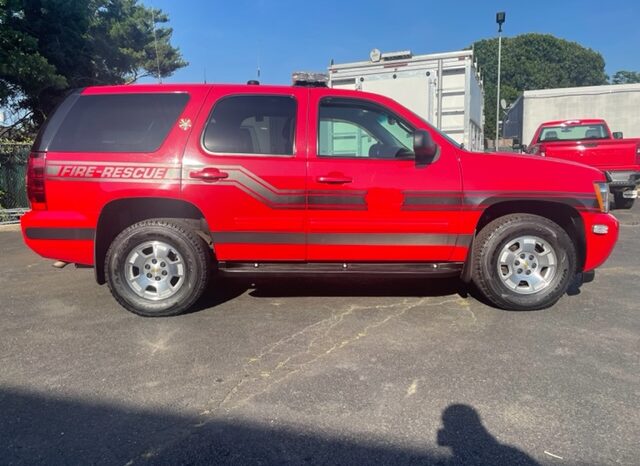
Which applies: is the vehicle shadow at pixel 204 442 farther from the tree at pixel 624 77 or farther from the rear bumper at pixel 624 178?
the tree at pixel 624 77

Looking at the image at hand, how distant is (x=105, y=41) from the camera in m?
14.8

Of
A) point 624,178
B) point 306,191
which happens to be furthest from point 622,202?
point 306,191

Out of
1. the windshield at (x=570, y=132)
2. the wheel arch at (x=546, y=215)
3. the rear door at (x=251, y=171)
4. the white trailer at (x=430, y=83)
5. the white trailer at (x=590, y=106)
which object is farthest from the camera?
the white trailer at (x=590, y=106)

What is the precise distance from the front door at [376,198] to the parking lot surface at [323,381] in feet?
1.92

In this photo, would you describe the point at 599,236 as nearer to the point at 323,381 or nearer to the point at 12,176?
the point at 323,381

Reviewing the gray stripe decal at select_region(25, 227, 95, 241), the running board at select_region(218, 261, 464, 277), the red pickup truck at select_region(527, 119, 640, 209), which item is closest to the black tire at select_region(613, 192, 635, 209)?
the red pickup truck at select_region(527, 119, 640, 209)

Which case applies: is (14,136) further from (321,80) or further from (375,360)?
(375,360)

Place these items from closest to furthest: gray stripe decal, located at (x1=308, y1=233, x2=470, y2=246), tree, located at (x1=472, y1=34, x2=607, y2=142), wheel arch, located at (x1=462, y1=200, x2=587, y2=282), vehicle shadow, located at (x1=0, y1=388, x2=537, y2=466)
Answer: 1. vehicle shadow, located at (x1=0, y1=388, x2=537, y2=466)
2. gray stripe decal, located at (x1=308, y1=233, x2=470, y2=246)
3. wheel arch, located at (x1=462, y1=200, x2=587, y2=282)
4. tree, located at (x1=472, y1=34, x2=607, y2=142)

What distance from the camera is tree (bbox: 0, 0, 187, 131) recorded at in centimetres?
1005

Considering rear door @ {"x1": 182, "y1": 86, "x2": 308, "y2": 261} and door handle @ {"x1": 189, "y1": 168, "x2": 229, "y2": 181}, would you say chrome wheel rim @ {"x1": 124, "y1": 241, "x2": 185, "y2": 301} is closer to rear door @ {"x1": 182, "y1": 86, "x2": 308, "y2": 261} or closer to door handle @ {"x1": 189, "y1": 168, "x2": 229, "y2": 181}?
rear door @ {"x1": 182, "y1": 86, "x2": 308, "y2": 261}

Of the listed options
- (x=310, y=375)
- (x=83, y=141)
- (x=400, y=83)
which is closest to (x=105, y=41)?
(x=400, y=83)

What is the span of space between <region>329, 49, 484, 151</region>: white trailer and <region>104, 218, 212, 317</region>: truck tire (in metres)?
6.01

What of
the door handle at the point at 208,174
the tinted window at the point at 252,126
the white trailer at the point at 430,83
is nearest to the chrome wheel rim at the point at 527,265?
the tinted window at the point at 252,126

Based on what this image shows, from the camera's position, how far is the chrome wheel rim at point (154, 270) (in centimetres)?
404
